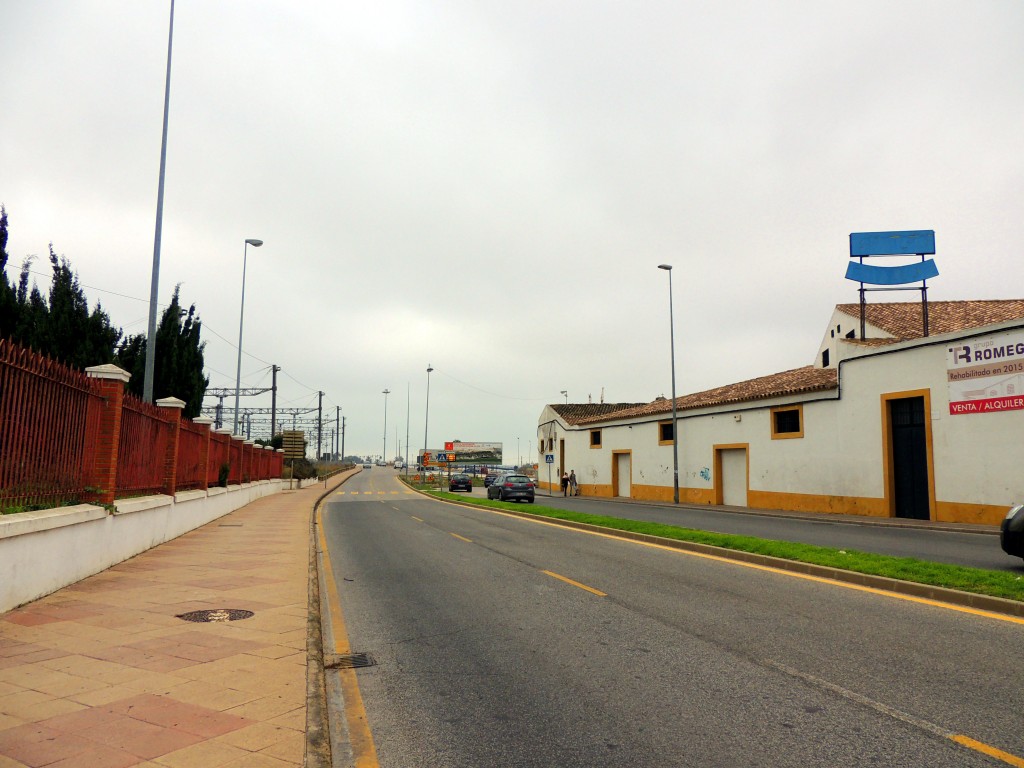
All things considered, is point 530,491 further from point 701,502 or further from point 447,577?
point 447,577

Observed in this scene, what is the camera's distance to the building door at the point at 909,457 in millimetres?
21328

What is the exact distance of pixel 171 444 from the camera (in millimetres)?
14984

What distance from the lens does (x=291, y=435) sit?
192 feet

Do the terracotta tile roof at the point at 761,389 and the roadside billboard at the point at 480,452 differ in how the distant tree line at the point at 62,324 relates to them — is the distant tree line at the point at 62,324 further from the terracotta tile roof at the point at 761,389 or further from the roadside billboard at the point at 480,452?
the roadside billboard at the point at 480,452

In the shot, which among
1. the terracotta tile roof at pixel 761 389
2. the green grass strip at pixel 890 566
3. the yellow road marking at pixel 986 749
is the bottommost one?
the yellow road marking at pixel 986 749

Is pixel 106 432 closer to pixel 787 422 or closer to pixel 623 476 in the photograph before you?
pixel 787 422

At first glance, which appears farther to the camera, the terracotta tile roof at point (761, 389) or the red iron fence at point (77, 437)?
the terracotta tile roof at point (761, 389)

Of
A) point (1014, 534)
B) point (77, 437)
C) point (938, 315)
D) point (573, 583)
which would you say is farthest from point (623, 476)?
point (77, 437)

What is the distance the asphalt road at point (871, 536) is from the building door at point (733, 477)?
19.9 feet

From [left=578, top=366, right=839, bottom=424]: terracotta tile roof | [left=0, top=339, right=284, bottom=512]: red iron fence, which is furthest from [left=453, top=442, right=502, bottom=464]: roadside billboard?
[left=0, top=339, right=284, bottom=512]: red iron fence

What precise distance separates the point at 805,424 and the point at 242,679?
2506 centimetres

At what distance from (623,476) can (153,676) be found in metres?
37.7

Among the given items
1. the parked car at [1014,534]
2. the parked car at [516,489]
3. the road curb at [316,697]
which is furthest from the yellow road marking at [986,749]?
the parked car at [516,489]

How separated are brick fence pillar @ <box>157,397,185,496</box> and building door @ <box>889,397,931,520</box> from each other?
2134 centimetres
